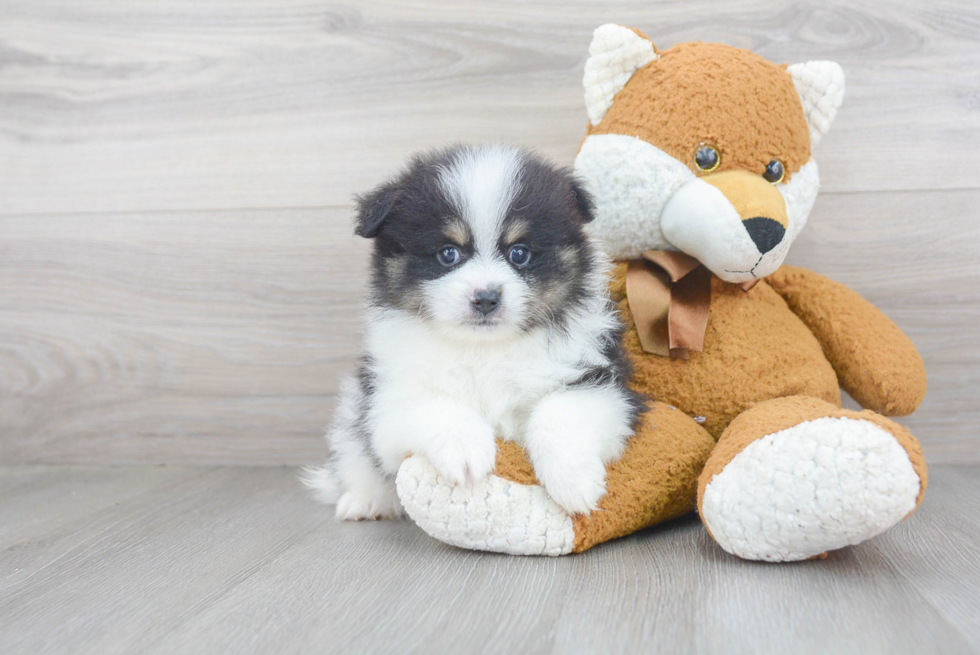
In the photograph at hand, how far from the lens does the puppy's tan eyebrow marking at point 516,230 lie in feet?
4.41

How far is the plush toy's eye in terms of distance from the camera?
152cm

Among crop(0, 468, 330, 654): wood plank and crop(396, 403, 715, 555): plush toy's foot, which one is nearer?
crop(0, 468, 330, 654): wood plank

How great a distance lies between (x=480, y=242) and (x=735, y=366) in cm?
59

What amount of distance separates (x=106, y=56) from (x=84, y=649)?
5.79 ft

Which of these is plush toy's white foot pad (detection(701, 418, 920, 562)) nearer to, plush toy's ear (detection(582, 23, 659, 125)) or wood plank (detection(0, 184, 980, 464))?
plush toy's ear (detection(582, 23, 659, 125))

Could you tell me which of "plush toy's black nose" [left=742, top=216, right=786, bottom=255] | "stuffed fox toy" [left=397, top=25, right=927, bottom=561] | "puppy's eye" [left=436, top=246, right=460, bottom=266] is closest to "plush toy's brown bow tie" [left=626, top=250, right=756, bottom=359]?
"stuffed fox toy" [left=397, top=25, right=927, bottom=561]

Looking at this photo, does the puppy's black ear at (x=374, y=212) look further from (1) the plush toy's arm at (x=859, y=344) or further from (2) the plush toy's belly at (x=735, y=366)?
(1) the plush toy's arm at (x=859, y=344)

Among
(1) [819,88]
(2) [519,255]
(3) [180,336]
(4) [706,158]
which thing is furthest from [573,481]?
(3) [180,336]

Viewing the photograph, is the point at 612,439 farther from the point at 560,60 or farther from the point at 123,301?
the point at 123,301

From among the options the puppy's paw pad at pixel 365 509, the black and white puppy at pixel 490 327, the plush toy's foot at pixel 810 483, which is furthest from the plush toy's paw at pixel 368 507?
the plush toy's foot at pixel 810 483

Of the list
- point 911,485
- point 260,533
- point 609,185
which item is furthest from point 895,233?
point 260,533

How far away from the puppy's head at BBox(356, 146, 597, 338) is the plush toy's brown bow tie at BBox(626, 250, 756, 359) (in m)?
0.18

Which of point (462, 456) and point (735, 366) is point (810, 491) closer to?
point (735, 366)

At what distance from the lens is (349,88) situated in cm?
211
